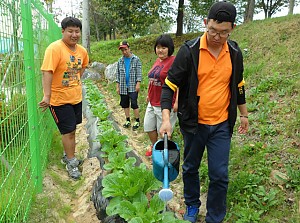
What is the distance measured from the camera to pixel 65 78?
3713mm

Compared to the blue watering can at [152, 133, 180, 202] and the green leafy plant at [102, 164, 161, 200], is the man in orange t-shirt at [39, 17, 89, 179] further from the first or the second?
the blue watering can at [152, 133, 180, 202]

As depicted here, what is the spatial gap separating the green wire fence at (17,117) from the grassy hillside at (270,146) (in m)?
1.95

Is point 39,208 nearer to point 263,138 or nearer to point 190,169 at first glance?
point 190,169

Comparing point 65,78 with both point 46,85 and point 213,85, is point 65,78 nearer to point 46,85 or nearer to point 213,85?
point 46,85

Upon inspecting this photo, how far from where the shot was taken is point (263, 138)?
13.4 ft

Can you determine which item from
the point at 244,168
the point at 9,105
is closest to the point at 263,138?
the point at 244,168

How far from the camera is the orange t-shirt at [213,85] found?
2459mm

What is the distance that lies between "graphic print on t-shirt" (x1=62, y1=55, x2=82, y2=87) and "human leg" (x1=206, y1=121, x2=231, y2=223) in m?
1.99

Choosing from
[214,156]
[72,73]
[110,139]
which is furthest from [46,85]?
[214,156]

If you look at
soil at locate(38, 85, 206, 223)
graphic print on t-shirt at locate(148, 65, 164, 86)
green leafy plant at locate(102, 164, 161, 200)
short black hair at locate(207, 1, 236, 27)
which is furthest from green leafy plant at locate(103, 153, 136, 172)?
short black hair at locate(207, 1, 236, 27)

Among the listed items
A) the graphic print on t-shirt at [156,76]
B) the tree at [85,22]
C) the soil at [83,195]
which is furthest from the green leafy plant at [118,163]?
the tree at [85,22]

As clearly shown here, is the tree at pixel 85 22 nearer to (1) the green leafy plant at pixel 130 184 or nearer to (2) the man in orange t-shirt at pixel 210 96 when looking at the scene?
(1) the green leafy plant at pixel 130 184

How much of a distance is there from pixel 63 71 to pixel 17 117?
1.24 metres

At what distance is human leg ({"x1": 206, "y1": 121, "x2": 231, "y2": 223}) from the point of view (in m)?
2.56
